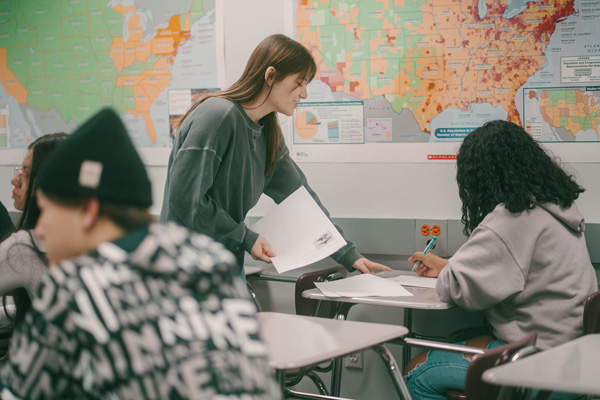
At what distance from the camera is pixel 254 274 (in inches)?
125

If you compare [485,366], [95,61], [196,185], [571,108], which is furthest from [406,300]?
[95,61]

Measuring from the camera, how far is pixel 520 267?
6.66ft

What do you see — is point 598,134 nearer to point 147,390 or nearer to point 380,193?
point 380,193

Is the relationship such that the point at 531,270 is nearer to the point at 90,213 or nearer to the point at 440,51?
the point at 440,51

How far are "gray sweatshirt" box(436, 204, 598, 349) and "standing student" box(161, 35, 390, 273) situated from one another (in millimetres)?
690

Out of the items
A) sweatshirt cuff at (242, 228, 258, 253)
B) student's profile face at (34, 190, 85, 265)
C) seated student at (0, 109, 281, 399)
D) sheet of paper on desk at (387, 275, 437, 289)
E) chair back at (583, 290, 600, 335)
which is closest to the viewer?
seated student at (0, 109, 281, 399)

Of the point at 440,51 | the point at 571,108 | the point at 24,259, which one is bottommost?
the point at 24,259

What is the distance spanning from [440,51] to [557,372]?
5.88ft

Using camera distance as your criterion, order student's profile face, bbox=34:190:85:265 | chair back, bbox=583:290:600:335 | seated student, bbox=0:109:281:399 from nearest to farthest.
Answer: seated student, bbox=0:109:281:399, student's profile face, bbox=34:190:85:265, chair back, bbox=583:290:600:335

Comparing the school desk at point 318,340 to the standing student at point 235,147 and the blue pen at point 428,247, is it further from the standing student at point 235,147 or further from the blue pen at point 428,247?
the blue pen at point 428,247

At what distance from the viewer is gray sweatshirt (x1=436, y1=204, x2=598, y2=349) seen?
203 cm

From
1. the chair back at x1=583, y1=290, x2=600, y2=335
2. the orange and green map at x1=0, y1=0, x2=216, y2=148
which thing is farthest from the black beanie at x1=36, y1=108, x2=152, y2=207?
the orange and green map at x1=0, y1=0, x2=216, y2=148

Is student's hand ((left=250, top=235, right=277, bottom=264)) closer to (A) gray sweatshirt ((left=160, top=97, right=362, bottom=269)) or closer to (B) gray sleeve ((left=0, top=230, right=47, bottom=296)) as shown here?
(A) gray sweatshirt ((left=160, top=97, right=362, bottom=269))

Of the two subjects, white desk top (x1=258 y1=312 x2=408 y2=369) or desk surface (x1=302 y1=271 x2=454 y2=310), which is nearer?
white desk top (x1=258 y1=312 x2=408 y2=369)
